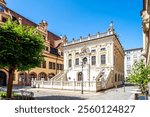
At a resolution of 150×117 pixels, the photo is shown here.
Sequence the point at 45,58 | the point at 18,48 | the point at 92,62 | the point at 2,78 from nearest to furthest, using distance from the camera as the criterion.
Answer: the point at 18,48
the point at 2,78
the point at 92,62
the point at 45,58

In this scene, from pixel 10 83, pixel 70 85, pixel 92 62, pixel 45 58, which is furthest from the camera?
pixel 45 58

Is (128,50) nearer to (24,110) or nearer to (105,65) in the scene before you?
(105,65)

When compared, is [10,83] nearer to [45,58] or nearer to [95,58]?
[95,58]

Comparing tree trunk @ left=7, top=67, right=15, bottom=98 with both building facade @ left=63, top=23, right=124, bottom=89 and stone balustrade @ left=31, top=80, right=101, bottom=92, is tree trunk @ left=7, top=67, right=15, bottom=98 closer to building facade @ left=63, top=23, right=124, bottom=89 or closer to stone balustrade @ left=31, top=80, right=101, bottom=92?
stone balustrade @ left=31, top=80, right=101, bottom=92

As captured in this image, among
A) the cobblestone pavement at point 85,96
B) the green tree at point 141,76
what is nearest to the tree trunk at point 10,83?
the cobblestone pavement at point 85,96

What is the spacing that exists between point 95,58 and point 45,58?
39.8 feet

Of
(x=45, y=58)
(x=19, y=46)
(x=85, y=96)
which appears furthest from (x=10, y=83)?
(x=45, y=58)

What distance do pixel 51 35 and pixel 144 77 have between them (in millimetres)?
40329

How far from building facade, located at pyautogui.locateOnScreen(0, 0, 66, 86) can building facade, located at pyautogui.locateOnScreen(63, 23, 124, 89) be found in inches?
213

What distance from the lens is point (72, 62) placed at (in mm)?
37969

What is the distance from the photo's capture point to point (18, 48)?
1362 cm

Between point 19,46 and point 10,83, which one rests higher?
point 19,46


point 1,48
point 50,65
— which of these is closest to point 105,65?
point 50,65

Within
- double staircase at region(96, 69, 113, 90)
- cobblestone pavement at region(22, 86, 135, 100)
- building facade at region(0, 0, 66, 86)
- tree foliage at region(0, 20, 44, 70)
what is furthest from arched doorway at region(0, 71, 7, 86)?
tree foliage at region(0, 20, 44, 70)
